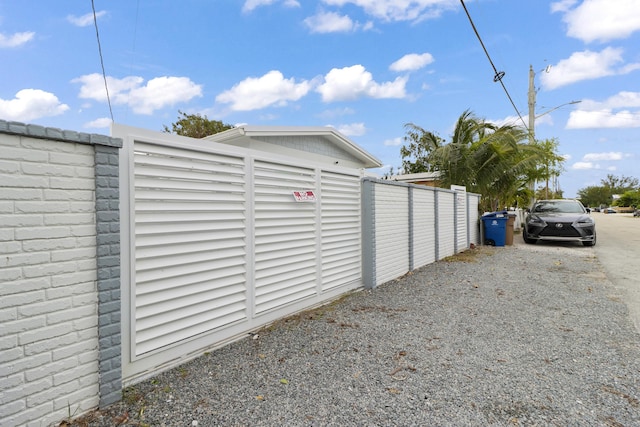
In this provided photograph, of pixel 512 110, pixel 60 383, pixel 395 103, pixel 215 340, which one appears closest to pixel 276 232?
pixel 215 340

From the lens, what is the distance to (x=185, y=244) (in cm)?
301

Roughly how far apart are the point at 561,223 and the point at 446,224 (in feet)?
15.9

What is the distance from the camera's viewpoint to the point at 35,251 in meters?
2.04

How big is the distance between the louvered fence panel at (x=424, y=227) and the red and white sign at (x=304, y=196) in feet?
11.7

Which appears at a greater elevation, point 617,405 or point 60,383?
point 60,383

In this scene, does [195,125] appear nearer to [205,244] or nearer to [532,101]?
[532,101]

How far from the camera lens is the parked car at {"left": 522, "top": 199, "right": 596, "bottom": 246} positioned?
36.3 feet

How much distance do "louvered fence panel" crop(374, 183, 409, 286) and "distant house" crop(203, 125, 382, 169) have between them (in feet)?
4.85

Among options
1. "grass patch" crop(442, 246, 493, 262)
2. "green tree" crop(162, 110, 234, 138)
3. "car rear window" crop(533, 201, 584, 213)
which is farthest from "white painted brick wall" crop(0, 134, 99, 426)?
"green tree" crop(162, 110, 234, 138)

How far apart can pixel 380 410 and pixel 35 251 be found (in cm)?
249

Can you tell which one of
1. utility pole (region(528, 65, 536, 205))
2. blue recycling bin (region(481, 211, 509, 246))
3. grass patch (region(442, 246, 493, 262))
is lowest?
grass patch (region(442, 246, 493, 262))

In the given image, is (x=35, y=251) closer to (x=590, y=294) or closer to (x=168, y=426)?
(x=168, y=426)

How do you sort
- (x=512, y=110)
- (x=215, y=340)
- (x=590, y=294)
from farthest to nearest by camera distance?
(x=512, y=110)
(x=590, y=294)
(x=215, y=340)

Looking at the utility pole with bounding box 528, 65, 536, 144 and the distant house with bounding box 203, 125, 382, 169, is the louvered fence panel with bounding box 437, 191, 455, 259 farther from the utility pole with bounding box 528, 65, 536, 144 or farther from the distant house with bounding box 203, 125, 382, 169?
the utility pole with bounding box 528, 65, 536, 144
